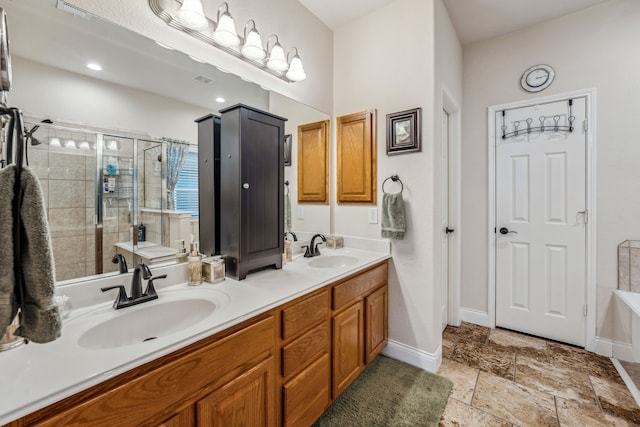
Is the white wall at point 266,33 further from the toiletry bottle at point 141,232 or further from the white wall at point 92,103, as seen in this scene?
the toiletry bottle at point 141,232

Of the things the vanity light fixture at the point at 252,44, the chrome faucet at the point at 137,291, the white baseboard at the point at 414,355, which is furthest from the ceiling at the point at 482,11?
the white baseboard at the point at 414,355

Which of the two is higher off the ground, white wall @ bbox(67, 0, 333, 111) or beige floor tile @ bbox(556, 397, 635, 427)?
white wall @ bbox(67, 0, 333, 111)

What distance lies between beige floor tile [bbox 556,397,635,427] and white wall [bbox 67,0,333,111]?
256 centimetres

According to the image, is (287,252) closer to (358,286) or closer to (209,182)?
(358,286)

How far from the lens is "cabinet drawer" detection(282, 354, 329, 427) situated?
121 centimetres

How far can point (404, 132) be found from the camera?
Answer: 2.00m

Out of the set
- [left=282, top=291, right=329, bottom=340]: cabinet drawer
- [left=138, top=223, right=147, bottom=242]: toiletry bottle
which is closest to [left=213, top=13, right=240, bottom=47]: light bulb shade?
[left=138, top=223, right=147, bottom=242]: toiletry bottle

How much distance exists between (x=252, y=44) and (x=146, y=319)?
1.50 metres

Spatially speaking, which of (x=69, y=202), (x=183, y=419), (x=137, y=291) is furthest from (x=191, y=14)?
(x=183, y=419)

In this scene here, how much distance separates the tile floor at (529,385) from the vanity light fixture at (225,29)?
7.79 ft

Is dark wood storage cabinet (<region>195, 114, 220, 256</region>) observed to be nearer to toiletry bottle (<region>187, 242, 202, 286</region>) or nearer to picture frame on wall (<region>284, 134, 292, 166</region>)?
toiletry bottle (<region>187, 242, 202, 286</region>)

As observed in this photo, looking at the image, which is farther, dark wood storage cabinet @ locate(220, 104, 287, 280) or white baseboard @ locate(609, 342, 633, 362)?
white baseboard @ locate(609, 342, 633, 362)

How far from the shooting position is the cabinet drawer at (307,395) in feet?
3.97

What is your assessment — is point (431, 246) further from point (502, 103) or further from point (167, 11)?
point (167, 11)
